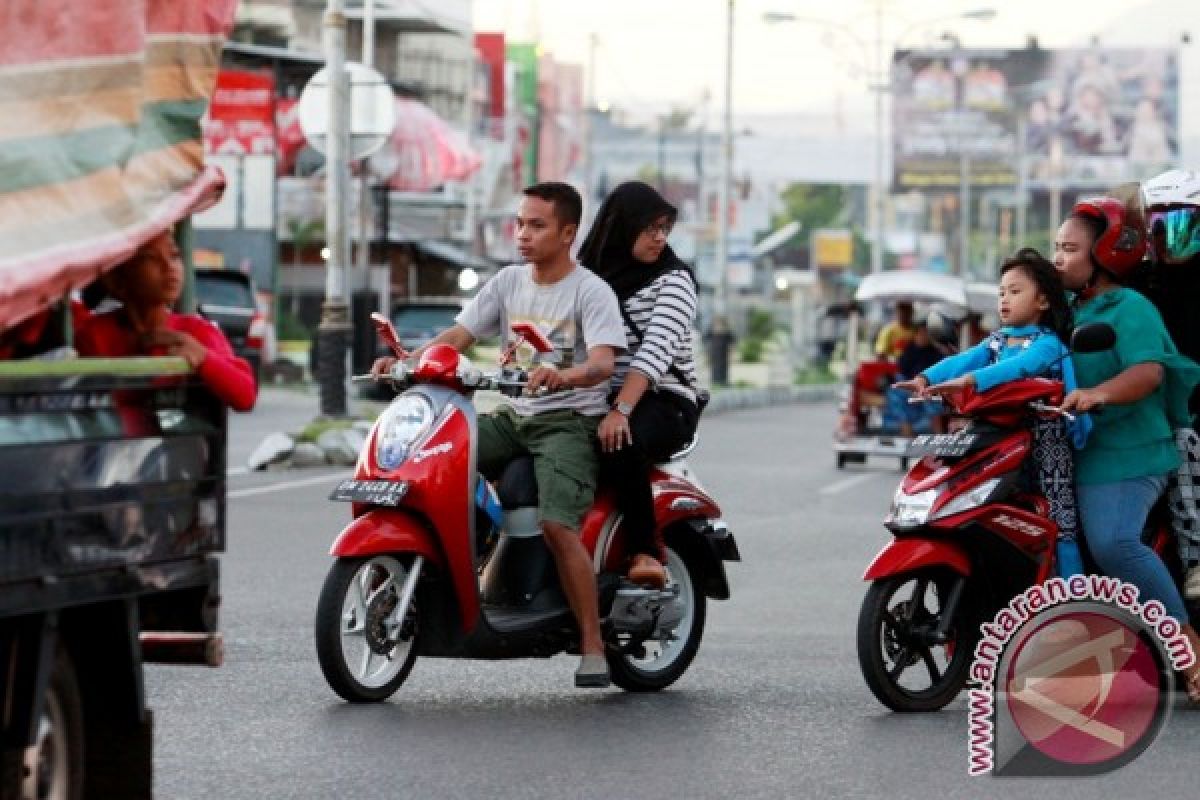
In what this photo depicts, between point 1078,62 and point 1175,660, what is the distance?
7639 centimetres

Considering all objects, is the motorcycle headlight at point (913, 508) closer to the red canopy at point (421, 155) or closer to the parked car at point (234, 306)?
the parked car at point (234, 306)

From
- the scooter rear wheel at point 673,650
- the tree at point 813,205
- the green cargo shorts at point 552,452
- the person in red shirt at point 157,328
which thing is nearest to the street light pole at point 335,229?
the scooter rear wheel at point 673,650

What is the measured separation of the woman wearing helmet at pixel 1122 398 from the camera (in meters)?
8.88

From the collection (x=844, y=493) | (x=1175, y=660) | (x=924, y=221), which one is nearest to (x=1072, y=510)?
(x=1175, y=660)

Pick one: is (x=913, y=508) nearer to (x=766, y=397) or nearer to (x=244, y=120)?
(x=766, y=397)

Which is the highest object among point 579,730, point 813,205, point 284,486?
point 813,205

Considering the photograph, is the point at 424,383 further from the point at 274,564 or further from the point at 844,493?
the point at 844,493

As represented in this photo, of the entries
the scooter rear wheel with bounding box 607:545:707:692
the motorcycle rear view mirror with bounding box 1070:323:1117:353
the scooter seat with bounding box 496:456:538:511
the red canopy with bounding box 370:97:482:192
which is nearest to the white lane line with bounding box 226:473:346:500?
the scooter rear wheel with bounding box 607:545:707:692

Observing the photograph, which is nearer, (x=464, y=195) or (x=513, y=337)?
(x=513, y=337)

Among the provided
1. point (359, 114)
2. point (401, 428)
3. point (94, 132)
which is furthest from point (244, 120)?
point (94, 132)

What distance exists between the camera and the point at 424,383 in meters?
9.10

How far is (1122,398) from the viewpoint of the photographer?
8875mm

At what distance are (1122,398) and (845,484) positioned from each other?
14.4m

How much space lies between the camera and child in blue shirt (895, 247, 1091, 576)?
8.97 m
